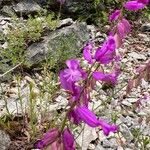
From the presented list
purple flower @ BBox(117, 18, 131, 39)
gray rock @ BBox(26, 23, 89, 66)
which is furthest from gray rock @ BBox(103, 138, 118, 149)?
purple flower @ BBox(117, 18, 131, 39)

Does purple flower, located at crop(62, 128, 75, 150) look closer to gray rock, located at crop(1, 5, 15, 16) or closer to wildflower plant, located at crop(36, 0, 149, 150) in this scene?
wildflower plant, located at crop(36, 0, 149, 150)

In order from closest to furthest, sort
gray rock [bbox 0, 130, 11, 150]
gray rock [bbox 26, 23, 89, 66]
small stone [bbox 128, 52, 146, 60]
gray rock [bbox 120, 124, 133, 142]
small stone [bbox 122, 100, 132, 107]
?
gray rock [bbox 0, 130, 11, 150], gray rock [bbox 120, 124, 133, 142], small stone [bbox 122, 100, 132, 107], gray rock [bbox 26, 23, 89, 66], small stone [bbox 128, 52, 146, 60]

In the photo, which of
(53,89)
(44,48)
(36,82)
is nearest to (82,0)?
(44,48)

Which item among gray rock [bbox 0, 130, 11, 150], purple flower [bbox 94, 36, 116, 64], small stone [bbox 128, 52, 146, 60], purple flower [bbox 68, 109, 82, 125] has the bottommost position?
small stone [bbox 128, 52, 146, 60]

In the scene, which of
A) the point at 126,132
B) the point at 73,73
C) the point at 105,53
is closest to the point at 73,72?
the point at 73,73

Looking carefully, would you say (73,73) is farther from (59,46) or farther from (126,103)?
(59,46)

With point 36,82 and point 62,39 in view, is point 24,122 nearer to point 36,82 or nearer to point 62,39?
point 36,82

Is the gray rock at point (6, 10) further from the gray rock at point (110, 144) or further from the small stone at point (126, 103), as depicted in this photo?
the gray rock at point (110, 144)
